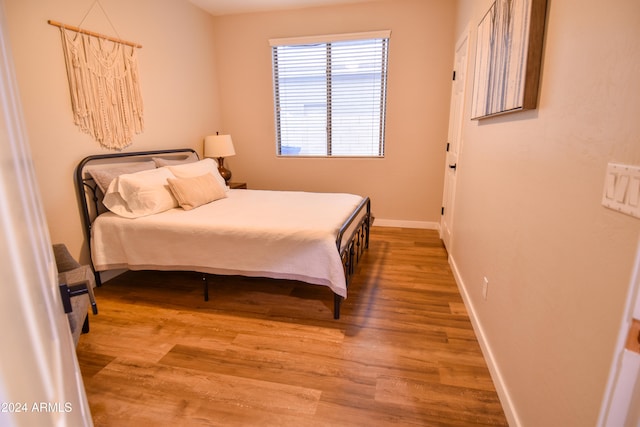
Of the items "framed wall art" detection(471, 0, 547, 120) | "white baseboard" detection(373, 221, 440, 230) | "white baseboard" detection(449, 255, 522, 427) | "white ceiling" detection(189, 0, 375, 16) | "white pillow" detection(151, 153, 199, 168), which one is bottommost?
"white baseboard" detection(449, 255, 522, 427)

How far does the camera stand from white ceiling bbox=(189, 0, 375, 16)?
13.3 feet

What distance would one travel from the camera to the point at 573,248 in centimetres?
108

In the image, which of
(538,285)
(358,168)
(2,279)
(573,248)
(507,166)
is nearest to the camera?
(2,279)

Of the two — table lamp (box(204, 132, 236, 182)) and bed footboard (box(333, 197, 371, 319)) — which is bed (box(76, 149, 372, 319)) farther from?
table lamp (box(204, 132, 236, 182))

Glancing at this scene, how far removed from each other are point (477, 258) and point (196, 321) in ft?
6.70

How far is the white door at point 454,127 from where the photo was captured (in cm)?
322

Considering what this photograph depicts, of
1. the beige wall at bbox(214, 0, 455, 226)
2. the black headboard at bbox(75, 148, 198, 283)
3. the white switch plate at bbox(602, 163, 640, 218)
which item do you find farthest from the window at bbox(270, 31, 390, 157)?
the white switch plate at bbox(602, 163, 640, 218)

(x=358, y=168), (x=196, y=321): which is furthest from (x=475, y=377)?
(x=358, y=168)

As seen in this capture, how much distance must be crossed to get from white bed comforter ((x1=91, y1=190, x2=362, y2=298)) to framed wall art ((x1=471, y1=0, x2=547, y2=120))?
1300 mm

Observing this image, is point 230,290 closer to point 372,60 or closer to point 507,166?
point 507,166

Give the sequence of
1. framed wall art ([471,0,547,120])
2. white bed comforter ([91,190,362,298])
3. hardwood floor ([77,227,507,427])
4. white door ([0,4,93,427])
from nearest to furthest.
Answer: white door ([0,4,93,427]) → framed wall art ([471,0,547,120]) → hardwood floor ([77,227,507,427]) → white bed comforter ([91,190,362,298])

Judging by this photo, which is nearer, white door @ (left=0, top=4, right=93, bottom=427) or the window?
white door @ (left=0, top=4, right=93, bottom=427)

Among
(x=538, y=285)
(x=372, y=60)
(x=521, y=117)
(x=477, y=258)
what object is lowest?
(x=477, y=258)

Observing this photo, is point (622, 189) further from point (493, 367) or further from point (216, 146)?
point (216, 146)
